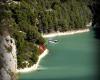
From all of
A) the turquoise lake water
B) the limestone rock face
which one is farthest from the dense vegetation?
the limestone rock face

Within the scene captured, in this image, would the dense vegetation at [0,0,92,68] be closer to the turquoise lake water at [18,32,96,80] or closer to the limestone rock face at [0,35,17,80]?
the turquoise lake water at [18,32,96,80]

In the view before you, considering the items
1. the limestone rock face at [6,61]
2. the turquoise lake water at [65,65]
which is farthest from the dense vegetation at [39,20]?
the limestone rock face at [6,61]

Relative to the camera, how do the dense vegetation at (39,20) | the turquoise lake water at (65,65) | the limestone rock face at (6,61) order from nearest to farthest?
1. the limestone rock face at (6,61)
2. the turquoise lake water at (65,65)
3. the dense vegetation at (39,20)

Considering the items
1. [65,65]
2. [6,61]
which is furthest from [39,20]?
[6,61]

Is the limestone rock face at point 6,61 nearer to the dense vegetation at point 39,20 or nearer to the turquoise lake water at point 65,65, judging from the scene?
the turquoise lake water at point 65,65

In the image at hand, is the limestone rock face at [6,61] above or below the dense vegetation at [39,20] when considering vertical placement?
above

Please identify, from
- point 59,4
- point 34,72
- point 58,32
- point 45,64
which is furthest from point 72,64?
point 59,4

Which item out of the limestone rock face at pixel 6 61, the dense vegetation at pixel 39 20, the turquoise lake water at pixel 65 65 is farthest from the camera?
the dense vegetation at pixel 39 20
